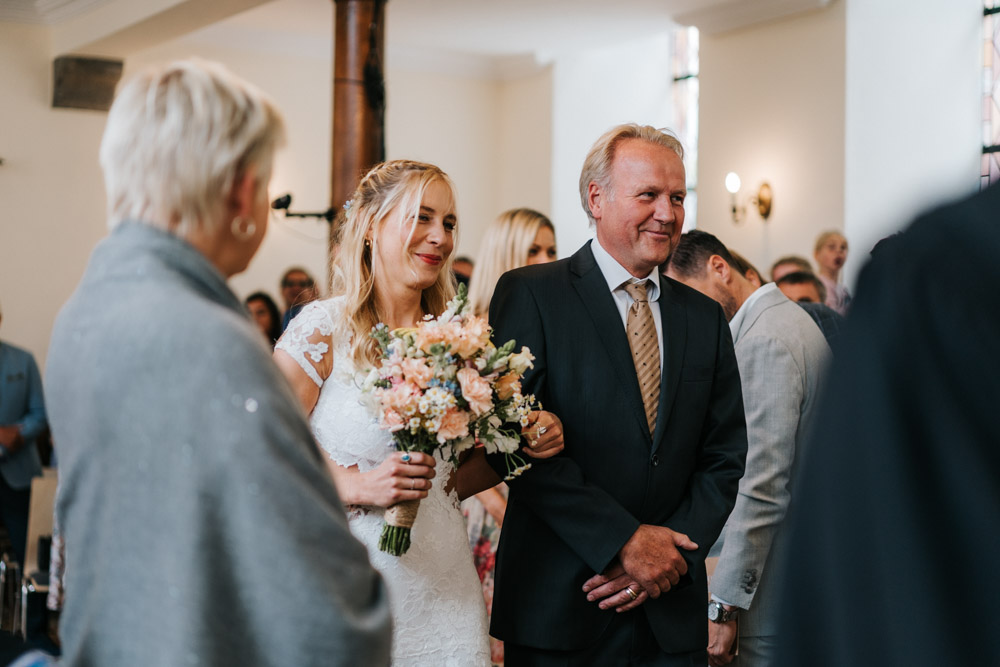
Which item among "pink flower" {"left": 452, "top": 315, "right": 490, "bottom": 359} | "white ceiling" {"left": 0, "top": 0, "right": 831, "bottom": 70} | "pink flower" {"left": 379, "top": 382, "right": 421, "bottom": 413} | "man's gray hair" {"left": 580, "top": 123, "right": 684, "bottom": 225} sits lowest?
"pink flower" {"left": 379, "top": 382, "right": 421, "bottom": 413}

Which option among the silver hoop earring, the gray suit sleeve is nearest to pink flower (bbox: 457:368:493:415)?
the silver hoop earring

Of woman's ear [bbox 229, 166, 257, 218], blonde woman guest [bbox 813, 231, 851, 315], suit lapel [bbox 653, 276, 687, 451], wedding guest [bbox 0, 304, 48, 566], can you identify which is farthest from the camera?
blonde woman guest [bbox 813, 231, 851, 315]

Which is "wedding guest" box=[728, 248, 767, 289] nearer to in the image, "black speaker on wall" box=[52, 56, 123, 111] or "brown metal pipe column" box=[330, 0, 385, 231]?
Result: "brown metal pipe column" box=[330, 0, 385, 231]

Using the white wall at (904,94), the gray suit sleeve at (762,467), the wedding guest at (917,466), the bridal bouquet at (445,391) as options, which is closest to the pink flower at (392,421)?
the bridal bouquet at (445,391)

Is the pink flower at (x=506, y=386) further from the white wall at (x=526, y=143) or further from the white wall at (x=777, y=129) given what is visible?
the white wall at (x=526, y=143)

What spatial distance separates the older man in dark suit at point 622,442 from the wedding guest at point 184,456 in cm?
135

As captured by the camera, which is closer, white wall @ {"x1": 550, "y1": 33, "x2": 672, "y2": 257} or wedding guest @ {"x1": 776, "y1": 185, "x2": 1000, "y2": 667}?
wedding guest @ {"x1": 776, "y1": 185, "x2": 1000, "y2": 667}

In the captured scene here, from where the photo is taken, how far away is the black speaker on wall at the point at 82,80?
10117mm

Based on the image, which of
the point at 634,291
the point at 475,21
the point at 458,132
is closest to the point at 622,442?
the point at 634,291

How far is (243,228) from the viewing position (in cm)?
149

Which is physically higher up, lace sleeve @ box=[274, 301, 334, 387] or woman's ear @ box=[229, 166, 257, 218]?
woman's ear @ box=[229, 166, 257, 218]

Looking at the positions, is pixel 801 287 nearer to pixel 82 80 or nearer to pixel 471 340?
pixel 471 340

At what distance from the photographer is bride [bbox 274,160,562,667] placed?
8.89 ft

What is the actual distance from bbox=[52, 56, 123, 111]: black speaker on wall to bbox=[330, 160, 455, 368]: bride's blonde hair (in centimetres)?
818
